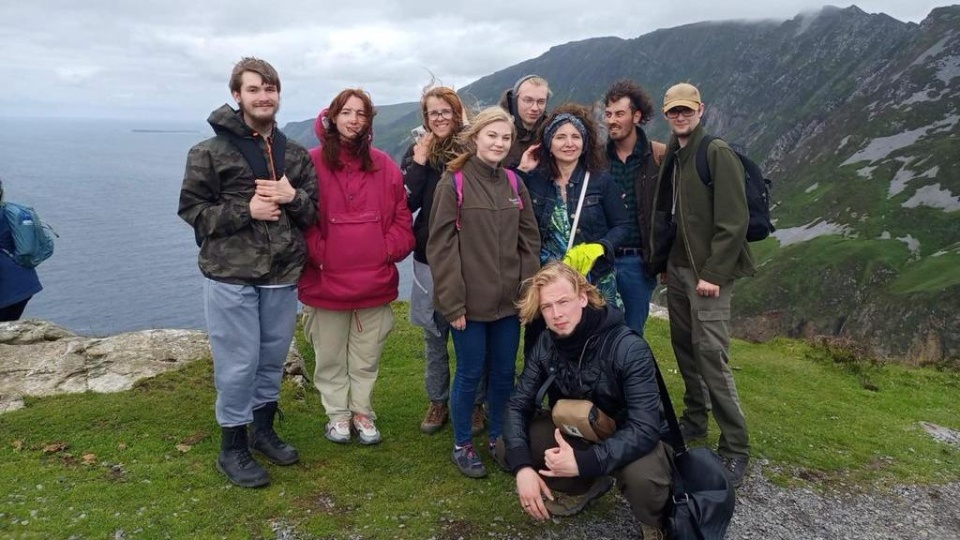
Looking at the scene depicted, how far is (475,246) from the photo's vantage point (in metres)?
6.85

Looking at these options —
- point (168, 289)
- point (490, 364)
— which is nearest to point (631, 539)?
point (490, 364)

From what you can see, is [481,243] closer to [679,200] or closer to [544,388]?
[544,388]

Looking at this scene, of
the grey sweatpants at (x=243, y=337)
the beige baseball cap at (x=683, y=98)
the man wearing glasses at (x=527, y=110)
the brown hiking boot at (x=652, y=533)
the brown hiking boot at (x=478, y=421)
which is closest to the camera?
the brown hiking boot at (x=652, y=533)

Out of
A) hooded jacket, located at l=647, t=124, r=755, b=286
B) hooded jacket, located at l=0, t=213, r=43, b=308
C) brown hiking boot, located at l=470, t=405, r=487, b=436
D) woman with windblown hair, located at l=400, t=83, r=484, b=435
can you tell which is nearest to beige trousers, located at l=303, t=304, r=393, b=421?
woman with windblown hair, located at l=400, t=83, r=484, b=435

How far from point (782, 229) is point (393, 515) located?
124694mm

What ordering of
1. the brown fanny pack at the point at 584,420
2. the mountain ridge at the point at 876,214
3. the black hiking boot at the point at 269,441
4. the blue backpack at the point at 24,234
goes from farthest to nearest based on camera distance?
1. the mountain ridge at the point at 876,214
2. the blue backpack at the point at 24,234
3. the black hiking boot at the point at 269,441
4. the brown fanny pack at the point at 584,420

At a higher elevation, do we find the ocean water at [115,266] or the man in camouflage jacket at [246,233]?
the man in camouflage jacket at [246,233]

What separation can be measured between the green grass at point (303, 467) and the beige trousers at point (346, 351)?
64cm

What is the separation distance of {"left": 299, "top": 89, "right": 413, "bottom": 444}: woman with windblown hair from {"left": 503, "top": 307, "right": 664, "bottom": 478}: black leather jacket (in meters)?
2.30

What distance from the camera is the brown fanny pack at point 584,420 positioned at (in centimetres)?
584

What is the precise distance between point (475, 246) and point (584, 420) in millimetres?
2255

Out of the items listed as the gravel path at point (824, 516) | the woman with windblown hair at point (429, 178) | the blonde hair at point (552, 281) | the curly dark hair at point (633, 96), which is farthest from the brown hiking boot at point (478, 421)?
the curly dark hair at point (633, 96)

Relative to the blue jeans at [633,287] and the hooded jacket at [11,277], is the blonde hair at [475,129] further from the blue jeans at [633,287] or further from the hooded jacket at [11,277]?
the hooded jacket at [11,277]

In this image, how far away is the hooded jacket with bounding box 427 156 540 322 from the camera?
6777mm
